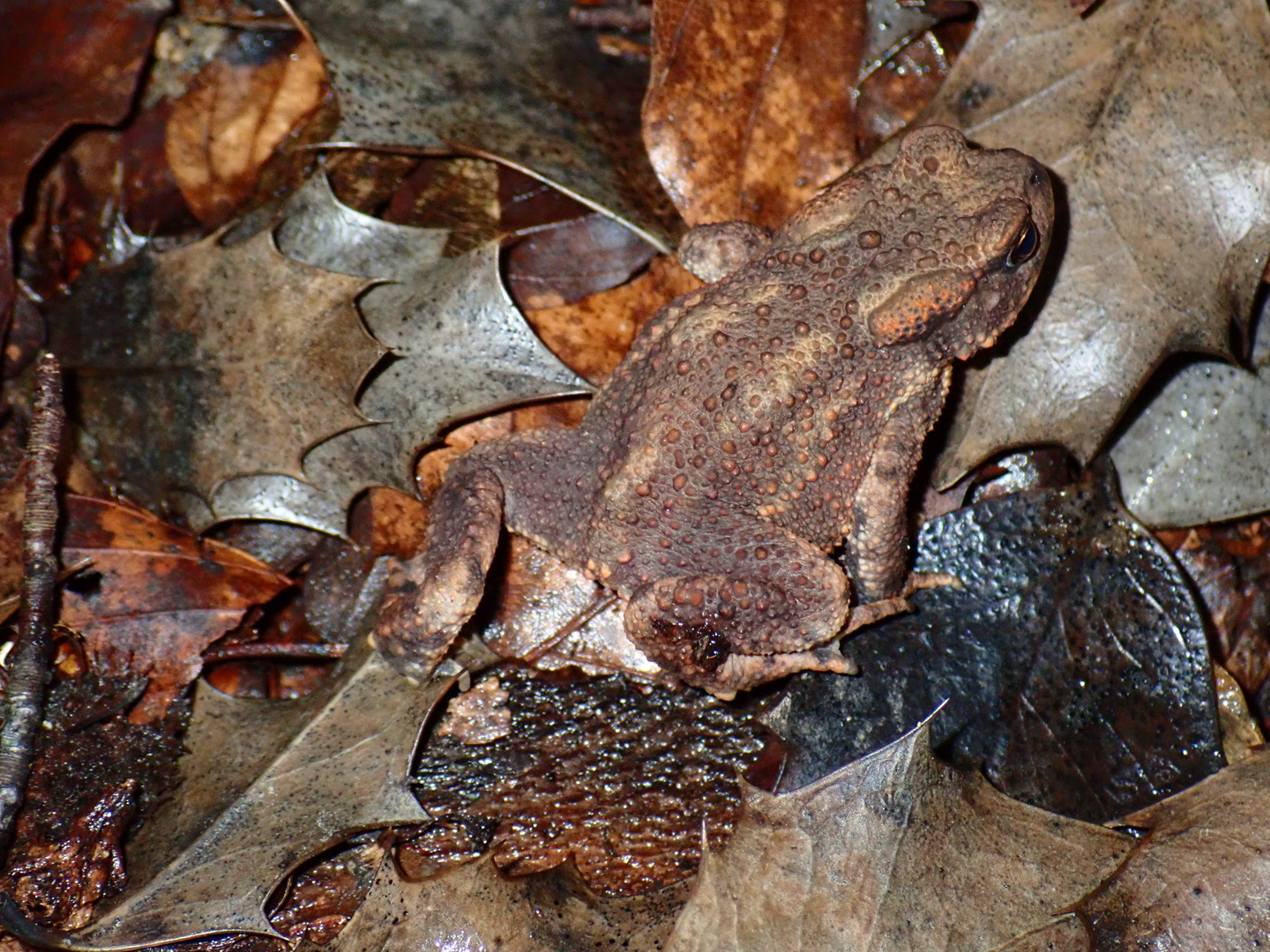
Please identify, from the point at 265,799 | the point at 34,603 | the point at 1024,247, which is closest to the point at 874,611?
the point at 1024,247

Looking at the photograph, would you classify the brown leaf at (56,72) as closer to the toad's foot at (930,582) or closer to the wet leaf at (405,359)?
Answer: the wet leaf at (405,359)

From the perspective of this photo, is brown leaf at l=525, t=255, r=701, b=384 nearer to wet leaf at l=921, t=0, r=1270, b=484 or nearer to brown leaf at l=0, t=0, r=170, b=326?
wet leaf at l=921, t=0, r=1270, b=484

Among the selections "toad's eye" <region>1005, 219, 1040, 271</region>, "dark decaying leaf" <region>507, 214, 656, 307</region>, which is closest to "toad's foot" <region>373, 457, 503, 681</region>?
"dark decaying leaf" <region>507, 214, 656, 307</region>

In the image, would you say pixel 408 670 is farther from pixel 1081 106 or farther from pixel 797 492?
pixel 1081 106

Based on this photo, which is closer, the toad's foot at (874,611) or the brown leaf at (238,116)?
the toad's foot at (874,611)

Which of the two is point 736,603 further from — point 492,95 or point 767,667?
point 492,95

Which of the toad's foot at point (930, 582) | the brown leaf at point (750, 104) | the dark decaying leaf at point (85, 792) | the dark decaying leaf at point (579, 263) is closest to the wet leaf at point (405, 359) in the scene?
the dark decaying leaf at point (579, 263)

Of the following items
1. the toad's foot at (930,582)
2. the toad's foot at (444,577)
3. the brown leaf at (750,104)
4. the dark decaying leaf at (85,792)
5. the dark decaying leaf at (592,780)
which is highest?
the brown leaf at (750,104)
